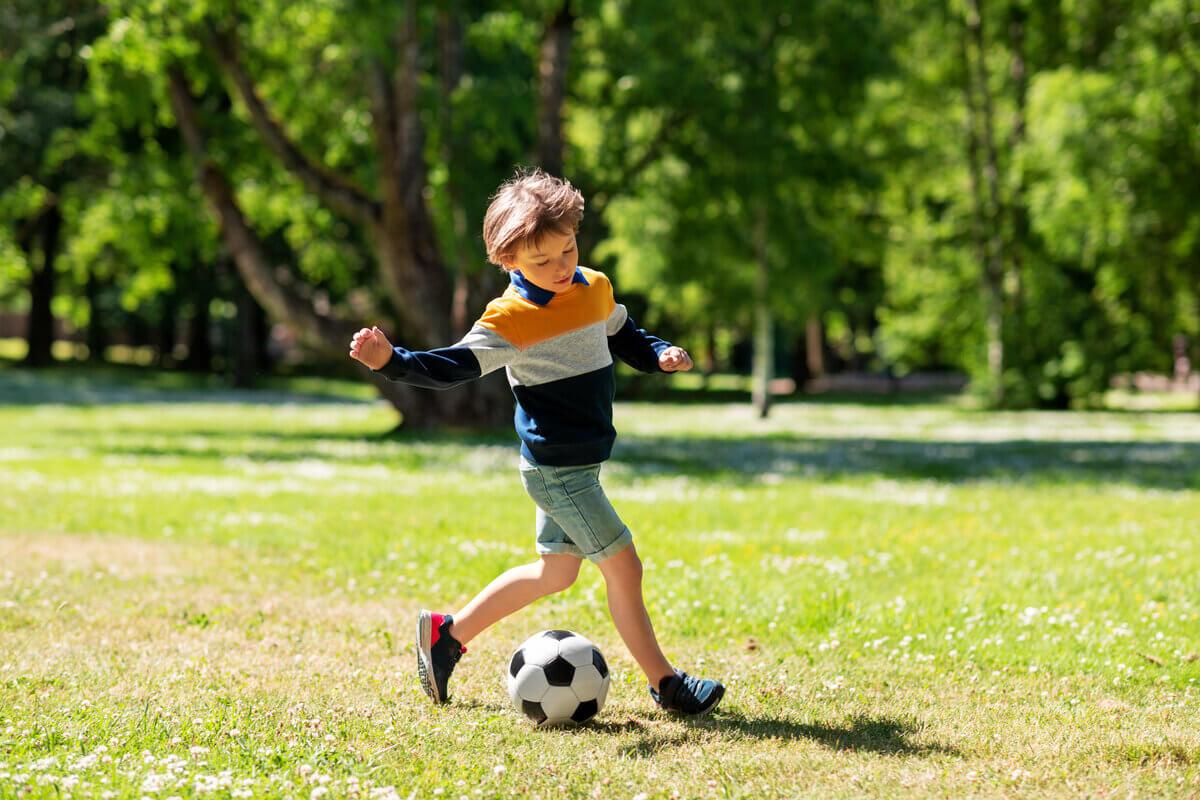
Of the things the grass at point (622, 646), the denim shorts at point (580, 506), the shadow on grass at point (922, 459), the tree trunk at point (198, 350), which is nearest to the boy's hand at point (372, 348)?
the denim shorts at point (580, 506)

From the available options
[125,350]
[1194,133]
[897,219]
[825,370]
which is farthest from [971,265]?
[125,350]

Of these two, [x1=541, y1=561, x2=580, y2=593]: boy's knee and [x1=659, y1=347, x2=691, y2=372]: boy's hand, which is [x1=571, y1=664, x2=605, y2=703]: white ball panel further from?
[x1=659, y1=347, x2=691, y2=372]: boy's hand

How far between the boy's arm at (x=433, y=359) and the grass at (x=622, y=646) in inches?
55.5

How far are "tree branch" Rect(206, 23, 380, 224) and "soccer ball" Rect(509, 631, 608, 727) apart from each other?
56.5 ft

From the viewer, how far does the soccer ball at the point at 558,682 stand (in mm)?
4617

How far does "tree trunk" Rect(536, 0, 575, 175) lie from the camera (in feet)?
67.6

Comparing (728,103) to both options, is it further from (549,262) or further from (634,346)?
(549,262)

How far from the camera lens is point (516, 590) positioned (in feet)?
16.2

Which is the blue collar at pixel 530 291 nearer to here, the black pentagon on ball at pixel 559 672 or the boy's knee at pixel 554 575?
the boy's knee at pixel 554 575

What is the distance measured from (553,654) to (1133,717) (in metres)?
2.45

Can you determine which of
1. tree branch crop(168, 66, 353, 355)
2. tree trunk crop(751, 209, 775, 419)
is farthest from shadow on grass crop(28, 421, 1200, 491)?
tree trunk crop(751, 209, 775, 419)

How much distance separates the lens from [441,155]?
20.7 m

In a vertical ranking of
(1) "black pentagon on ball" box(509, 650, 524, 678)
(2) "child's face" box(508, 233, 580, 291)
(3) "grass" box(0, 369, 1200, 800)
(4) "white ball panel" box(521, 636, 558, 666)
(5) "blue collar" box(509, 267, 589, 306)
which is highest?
(2) "child's face" box(508, 233, 580, 291)

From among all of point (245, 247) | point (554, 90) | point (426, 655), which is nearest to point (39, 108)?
point (245, 247)
